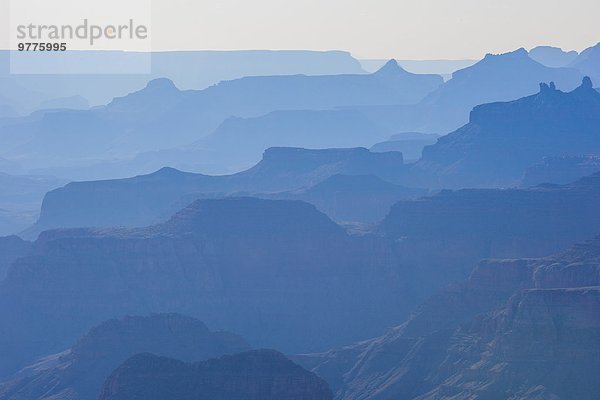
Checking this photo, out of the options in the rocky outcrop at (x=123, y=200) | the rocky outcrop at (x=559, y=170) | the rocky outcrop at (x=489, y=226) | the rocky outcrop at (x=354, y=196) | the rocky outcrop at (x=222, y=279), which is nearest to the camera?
the rocky outcrop at (x=222, y=279)

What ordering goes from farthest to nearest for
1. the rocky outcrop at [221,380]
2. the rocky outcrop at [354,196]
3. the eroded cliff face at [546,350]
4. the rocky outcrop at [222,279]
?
the rocky outcrop at [354,196], the rocky outcrop at [222,279], the eroded cliff face at [546,350], the rocky outcrop at [221,380]

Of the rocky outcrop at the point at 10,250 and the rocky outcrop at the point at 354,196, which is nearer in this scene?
the rocky outcrop at the point at 10,250

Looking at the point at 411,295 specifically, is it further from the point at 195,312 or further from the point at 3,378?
the point at 3,378

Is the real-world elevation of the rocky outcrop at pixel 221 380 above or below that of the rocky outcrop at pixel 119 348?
above

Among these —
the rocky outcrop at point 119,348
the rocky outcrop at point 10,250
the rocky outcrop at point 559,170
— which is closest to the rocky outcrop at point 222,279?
the rocky outcrop at point 10,250

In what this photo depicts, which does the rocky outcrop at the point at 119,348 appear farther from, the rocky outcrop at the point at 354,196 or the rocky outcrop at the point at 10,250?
the rocky outcrop at the point at 354,196

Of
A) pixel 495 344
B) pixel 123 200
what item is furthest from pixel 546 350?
pixel 123 200

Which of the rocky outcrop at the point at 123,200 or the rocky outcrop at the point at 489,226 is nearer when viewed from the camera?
the rocky outcrop at the point at 489,226

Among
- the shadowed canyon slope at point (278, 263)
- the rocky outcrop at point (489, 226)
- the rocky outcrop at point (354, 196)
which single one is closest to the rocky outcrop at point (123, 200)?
the rocky outcrop at point (354, 196)

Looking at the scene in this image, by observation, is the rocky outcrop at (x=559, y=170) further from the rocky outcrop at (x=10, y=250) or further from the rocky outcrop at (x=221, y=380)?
the rocky outcrop at (x=221, y=380)
